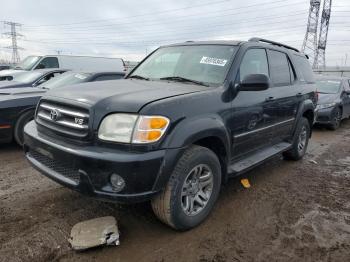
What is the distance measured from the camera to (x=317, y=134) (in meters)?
9.00

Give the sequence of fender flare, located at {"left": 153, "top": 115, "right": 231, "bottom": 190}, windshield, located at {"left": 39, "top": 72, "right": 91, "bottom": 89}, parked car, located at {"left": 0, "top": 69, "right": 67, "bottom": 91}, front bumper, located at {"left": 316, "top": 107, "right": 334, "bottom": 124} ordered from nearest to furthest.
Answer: fender flare, located at {"left": 153, "top": 115, "right": 231, "bottom": 190}, windshield, located at {"left": 39, "top": 72, "right": 91, "bottom": 89}, parked car, located at {"left": 0, "top": 69, "right": 67, "bottom": 91}, front bumper, located at {"left": 316, "top": 107, "right": 334, "bottom": 124}

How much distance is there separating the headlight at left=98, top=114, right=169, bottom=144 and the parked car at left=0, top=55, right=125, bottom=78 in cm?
1134

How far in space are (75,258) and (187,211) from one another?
44.5 inches

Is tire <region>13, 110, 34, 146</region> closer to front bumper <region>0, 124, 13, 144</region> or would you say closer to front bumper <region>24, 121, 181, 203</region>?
front bumper <region>0, 124, 13, 144</region>

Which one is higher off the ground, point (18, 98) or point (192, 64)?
point (192, 64)

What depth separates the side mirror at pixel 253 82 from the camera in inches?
142

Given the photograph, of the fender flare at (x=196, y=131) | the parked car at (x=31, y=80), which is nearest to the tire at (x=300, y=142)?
the fender flare at (x=196, y=131)

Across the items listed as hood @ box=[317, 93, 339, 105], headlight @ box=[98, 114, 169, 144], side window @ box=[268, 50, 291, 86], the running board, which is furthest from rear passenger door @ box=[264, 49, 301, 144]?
hood @ box=[317, 93, 339, 105]

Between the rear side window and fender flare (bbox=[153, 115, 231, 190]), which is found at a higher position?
the rear side window

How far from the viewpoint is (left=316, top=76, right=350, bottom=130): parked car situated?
9.33 metres

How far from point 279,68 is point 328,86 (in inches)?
266

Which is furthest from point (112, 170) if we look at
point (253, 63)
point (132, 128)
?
point (253, 63)

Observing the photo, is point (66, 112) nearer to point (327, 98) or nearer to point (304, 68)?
point (304, 68)

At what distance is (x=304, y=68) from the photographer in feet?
19.3
